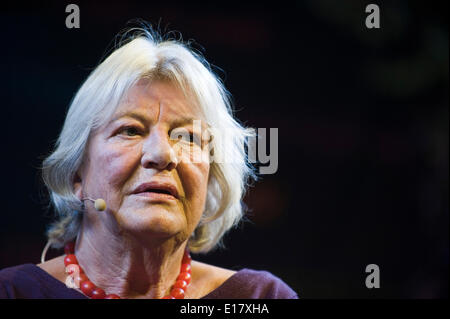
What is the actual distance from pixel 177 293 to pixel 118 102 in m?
0.62

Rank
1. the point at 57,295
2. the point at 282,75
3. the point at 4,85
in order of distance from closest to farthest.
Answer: the point at 57,295 < the point at 4,85 < the point at 282,75

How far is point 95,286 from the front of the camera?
1.59m

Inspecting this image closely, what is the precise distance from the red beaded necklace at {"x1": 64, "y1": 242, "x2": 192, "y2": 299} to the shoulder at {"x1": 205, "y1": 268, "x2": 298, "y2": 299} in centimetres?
9

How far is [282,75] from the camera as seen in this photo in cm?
198

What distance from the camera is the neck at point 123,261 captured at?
5.21ft

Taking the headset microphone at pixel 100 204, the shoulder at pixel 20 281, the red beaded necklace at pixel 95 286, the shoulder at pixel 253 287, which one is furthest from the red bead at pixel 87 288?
the shoulder at pixel 253 287

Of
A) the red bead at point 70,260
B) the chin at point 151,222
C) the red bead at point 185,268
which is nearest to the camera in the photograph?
the chin at point 151,222

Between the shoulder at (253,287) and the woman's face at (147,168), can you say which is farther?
the shoulder at (253,287)

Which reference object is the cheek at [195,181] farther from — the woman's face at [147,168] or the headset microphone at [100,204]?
the headset microphone at [100,204]

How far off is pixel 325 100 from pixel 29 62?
108cm

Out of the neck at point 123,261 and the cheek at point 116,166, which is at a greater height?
the cheek at point 116,166

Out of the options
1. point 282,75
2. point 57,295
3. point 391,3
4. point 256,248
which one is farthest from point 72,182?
point 391,3

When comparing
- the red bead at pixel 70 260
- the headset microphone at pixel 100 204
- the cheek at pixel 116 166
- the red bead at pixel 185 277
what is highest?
the cheek at pixel 116 166

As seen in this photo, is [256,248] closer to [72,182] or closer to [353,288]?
[353,288]
